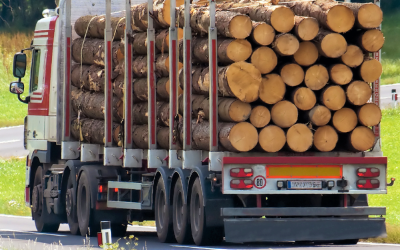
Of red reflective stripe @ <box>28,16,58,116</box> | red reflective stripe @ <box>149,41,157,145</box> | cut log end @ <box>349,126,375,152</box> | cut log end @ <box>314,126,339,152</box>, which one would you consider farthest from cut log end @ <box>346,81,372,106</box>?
red reflective stripe @ <box>28,16,58,116</box>

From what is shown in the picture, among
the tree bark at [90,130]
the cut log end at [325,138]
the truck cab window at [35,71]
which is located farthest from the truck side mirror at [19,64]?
the cut log end at [325,138]

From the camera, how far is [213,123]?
13.0 meters

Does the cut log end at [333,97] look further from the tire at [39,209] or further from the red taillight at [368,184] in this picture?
the tire at [39,209]

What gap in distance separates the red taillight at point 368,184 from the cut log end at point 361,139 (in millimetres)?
423

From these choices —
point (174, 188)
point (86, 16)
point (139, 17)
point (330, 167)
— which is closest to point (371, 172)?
point (330, 167)

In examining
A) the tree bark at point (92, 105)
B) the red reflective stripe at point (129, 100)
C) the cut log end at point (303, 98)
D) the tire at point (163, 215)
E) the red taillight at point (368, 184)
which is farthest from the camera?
the tree bark at point (92, 105)

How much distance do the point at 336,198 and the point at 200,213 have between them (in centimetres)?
193

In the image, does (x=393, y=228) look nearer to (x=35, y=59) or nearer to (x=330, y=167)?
(x=330, y=167)

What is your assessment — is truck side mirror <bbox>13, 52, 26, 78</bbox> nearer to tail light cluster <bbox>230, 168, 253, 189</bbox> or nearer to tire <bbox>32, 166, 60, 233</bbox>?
tire <bbox>32, 166, 60, 233</bbox>

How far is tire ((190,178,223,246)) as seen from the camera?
43.6ft

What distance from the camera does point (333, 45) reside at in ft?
42.6

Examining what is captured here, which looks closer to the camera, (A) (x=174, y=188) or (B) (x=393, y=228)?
(A) (x=174, y=188)

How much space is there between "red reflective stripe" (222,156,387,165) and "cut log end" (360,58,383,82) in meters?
1.03

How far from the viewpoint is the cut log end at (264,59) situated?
12.8m
